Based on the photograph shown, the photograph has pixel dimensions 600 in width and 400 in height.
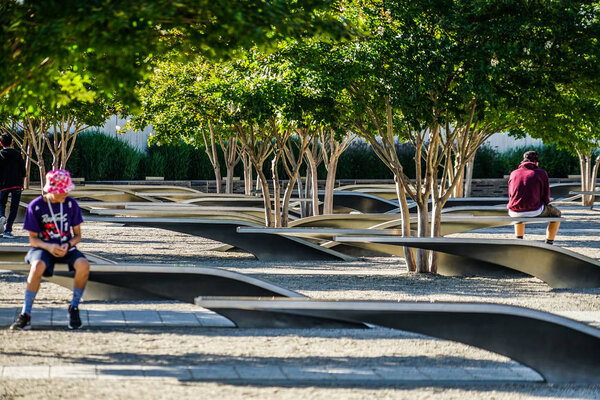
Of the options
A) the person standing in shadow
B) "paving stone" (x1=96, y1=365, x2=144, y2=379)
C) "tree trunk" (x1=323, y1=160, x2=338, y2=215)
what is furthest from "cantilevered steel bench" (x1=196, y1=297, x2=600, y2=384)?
"tree trunk" (x1=323, y1=160, x2=338, y2=215)

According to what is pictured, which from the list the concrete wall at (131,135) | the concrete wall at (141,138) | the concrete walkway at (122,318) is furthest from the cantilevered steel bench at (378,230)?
the concrete wall at (131,135)

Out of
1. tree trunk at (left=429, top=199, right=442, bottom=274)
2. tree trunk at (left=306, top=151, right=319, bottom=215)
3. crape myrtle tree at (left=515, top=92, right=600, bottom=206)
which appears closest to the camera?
crape myrtle tree at (left=515, top=92, right=600, bottom=206)

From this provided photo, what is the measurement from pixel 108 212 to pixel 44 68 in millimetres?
9020

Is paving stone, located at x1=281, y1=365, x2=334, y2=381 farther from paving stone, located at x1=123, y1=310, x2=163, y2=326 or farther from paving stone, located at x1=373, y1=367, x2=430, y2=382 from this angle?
paving stone, located at x1=123, y1=310, x2=163, y2=326

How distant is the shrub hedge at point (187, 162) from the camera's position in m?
36.9

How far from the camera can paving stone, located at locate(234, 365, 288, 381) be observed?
6.21 metres

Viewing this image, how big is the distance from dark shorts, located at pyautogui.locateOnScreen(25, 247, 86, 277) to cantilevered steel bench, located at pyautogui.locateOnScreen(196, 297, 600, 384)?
198 centimetres

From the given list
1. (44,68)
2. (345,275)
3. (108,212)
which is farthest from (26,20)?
(108,212)

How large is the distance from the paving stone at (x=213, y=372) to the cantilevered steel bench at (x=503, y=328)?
20.6 inches

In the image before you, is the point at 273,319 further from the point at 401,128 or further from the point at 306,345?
the point at 401,128

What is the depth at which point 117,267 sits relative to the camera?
7973mm

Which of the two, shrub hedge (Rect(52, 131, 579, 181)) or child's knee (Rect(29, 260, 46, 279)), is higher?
shrub hedge (Rect(52, 131, 579, 181))

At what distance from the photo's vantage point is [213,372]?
6336 mm

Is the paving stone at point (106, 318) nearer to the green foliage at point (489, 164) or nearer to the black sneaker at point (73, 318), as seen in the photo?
the black sneaker at point (73, 318)
